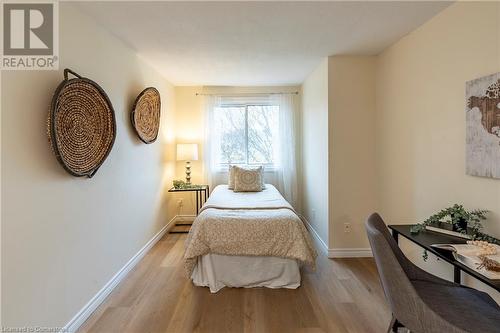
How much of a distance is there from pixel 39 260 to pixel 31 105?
95cm

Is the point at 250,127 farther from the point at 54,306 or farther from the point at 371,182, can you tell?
the point at 54,306

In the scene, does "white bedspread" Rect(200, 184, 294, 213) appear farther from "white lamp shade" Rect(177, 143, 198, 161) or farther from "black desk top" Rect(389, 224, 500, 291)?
"black desk top" Rect(389, 224, 500, 291)

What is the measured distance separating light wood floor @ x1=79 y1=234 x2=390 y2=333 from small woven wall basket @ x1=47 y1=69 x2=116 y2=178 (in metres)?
1.14

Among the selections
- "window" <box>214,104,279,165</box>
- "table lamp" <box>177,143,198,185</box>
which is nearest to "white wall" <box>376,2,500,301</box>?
"window" <box>214,104,279,165</box>

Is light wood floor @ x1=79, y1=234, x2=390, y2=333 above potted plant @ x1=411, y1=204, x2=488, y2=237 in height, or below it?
below

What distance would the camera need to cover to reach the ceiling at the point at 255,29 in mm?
1994

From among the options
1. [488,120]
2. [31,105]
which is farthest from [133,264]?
[488,120]

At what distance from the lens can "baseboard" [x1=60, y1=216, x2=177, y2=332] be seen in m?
1.88

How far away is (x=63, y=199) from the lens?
183cm

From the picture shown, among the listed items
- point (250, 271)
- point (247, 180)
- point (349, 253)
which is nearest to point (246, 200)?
point (247, 180)

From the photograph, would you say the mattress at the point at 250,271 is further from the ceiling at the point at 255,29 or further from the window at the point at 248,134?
the window at the point at 248,134

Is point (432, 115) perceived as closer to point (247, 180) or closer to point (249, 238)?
point (249, 238)

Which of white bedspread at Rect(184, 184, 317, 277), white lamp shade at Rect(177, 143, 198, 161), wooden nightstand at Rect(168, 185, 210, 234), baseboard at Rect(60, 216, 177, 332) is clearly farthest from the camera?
white lamp shade at Rect(177, 143, 198, 161)

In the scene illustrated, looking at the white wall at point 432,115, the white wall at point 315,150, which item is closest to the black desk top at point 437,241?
the white wall at point 432,115
